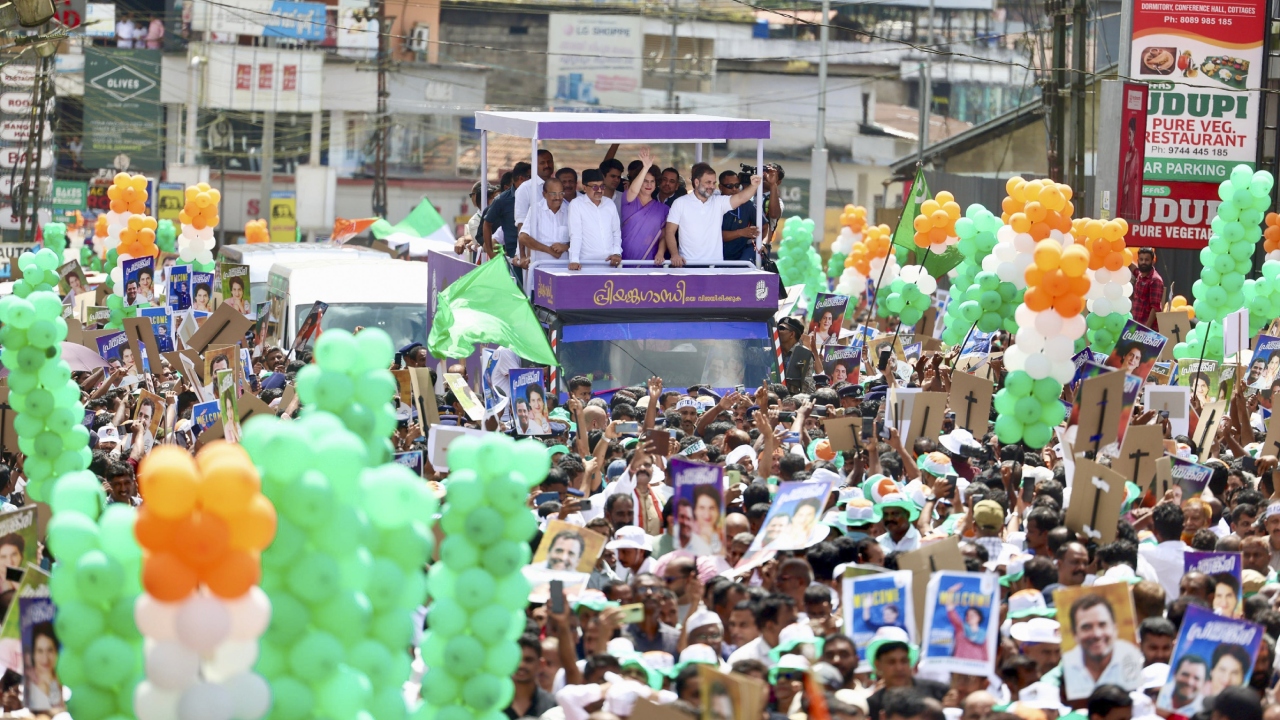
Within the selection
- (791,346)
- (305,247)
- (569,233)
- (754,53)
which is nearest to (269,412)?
(569,233)

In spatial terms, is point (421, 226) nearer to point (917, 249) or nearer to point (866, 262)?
point (866, 262)

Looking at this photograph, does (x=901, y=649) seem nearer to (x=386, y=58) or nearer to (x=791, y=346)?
(x=791, y=346)

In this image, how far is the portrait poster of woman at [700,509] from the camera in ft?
26.6

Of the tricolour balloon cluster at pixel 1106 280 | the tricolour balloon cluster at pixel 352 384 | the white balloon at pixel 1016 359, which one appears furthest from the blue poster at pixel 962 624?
the tricolour balloon cluster at pixel 1106 280

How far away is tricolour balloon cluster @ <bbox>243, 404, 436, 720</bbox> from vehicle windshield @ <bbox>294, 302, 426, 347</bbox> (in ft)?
34.4

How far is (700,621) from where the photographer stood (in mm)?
7305

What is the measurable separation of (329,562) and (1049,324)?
22.4 ft

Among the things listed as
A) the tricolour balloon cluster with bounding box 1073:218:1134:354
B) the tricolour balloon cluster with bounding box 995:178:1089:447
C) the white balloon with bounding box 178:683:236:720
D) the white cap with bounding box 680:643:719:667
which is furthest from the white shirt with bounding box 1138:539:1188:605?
the tricolour balloon cluster with bounding box 1073:218:1134:354

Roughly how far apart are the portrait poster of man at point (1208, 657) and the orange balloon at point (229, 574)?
325cm

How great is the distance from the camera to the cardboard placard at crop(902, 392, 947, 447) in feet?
35.8

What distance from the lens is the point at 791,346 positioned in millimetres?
14312

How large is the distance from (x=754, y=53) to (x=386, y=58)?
14474mm

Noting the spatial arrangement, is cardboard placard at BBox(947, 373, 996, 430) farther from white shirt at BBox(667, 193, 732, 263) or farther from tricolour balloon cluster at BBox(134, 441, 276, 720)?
tricolour balloon cluster at BBox(134, 441, 276, 720)

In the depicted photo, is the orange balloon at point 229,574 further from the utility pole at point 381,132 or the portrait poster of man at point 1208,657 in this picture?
the utility pole at point 381,132
